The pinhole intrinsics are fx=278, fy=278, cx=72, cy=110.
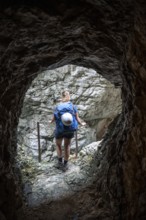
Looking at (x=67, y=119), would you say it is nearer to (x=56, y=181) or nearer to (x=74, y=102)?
(x=56, y=181)

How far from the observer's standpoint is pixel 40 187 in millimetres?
6477

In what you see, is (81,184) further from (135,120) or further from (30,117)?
(30,117)

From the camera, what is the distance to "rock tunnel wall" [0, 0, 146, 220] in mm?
3201

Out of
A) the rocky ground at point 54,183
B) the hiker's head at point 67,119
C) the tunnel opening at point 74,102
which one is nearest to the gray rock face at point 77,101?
the tunnel opening at point 74,102

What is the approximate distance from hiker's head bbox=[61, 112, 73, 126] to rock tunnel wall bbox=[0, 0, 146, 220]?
162cm

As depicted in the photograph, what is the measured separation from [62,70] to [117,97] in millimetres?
2638

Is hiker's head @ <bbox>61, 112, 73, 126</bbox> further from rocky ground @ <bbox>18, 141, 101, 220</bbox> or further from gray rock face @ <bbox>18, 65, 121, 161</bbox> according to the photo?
gray rock face @ <bbox>18, 65, 121, 161</bbox>

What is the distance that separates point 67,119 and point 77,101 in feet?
16.7

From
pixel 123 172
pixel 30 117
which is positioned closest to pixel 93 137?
pixel 30 117

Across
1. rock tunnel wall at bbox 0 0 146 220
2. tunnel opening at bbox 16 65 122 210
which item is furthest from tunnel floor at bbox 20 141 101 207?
tunnel opening at bbox 16 65 122 210

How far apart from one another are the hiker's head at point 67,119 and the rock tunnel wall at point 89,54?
64.0 inches

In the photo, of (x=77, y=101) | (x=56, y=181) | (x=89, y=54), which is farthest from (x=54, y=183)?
(x=77, y=101)

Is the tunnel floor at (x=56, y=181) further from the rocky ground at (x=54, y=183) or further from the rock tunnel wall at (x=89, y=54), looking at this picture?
the rock tunnel wall at (x=89, y=54)

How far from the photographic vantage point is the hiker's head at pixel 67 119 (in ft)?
22.0
